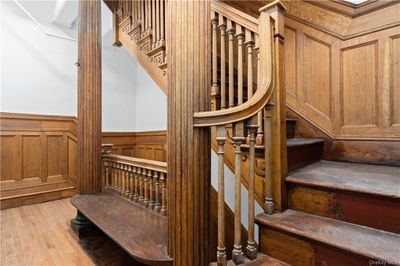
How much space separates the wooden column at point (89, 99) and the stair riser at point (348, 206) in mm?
1933

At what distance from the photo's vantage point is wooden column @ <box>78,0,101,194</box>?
228 cm

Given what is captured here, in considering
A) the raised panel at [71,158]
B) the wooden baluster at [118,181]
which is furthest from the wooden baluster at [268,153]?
the raised panel at [71,158]

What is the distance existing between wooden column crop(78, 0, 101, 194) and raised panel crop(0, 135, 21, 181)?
1.60 metres

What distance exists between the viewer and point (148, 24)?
221cm

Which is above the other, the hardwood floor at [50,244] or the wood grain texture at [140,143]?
the wood grain texture at [140,143]

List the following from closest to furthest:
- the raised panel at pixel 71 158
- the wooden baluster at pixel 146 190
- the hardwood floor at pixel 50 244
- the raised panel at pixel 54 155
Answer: the hardwood floor at pixel 50 244 < the wooden baluster at pixel 146 190 < the raised panel at pixel 54 155 < the raised panel at pixel 71 158

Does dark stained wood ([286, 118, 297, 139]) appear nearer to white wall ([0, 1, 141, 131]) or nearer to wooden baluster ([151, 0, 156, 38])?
wooden baluster ([151, 0, 156, 38])

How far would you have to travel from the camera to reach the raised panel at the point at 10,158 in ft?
10.0

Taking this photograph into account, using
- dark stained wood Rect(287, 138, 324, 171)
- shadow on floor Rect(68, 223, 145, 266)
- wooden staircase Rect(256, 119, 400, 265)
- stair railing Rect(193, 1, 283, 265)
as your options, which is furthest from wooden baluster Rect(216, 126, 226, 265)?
shadow on floor Rect(68, 223, 145, 266)

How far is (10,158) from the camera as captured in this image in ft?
10.2

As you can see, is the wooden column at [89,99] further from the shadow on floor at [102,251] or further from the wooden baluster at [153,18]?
the wooden baluster at [153,18]

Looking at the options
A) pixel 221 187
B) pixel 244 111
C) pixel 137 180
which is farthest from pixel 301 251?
pixel 137 180

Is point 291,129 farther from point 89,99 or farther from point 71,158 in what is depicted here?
point 71,158

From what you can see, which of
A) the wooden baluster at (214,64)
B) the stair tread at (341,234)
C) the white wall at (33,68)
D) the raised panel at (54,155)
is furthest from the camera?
the raised panel at (54,155)
